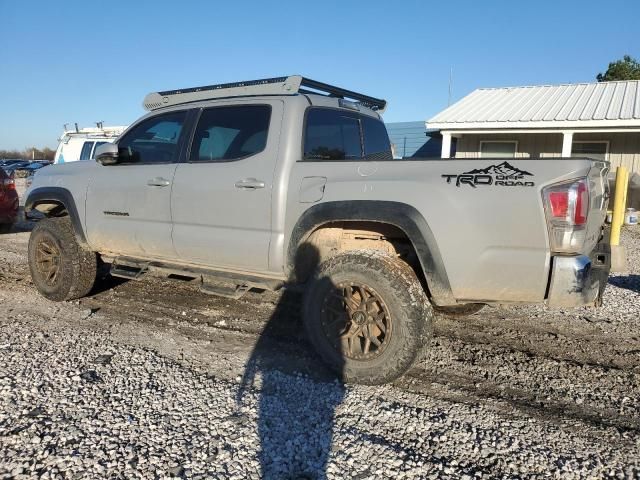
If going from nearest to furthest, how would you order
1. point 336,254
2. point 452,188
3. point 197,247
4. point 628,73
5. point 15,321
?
point 452,188 → point 336,254 → point 197,247 → point 15,321 → point 628,73

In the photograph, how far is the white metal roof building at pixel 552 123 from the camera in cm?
1273

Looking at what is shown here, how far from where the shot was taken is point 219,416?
297 centimetres

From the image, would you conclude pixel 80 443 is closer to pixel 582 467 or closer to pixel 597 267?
pixel 582 467

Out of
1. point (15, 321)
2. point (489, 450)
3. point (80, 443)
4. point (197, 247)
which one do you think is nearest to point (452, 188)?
point (489, 450)

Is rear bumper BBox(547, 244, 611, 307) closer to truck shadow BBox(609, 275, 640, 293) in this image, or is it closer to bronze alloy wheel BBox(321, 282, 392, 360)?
bronze alloy wheel BBox(321, 282, 392, 360)

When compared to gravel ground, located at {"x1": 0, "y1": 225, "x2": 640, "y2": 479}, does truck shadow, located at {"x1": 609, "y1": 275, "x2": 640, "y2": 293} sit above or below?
above

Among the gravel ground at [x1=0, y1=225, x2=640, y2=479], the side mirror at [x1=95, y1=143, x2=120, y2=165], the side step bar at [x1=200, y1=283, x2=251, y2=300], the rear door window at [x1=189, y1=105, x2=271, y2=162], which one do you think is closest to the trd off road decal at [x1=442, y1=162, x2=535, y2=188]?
the gravel ground at [x1=0, y1=225, x2=640, y2=479]

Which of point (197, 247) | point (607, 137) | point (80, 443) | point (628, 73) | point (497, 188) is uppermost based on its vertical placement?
point (628, 73)

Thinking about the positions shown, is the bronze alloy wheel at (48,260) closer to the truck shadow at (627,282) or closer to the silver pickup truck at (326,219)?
the silver pickup truck at (326,219)

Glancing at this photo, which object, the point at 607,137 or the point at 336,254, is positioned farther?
the point at 607,137

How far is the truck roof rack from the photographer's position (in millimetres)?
4109

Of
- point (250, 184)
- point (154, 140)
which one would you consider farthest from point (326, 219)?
point (154, 140)

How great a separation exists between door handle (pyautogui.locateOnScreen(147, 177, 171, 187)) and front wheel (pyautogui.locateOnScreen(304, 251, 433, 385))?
5.74ft

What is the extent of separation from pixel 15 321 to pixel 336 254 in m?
3.27
